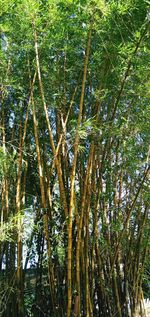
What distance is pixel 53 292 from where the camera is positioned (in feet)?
12.3

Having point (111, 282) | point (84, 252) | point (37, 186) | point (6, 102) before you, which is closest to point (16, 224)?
point (84, 252)

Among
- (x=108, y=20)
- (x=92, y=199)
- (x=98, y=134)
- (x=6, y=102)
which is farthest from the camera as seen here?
(x=6, y=102)

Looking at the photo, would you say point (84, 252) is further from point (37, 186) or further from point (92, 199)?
point (37, 186)

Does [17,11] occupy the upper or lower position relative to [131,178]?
upper

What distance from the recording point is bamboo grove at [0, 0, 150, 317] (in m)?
3.41

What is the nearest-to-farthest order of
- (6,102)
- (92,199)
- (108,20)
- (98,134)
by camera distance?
(108,20)
(98,134)
(92,199)
(6,102)

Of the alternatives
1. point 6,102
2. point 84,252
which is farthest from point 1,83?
point 84,252

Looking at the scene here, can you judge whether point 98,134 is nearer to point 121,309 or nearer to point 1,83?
point 1,83

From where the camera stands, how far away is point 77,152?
10.9 ft

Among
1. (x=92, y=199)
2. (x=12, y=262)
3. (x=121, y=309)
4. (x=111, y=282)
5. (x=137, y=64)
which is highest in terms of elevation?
(x=137, y=64)

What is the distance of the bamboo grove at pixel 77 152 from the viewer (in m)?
3.41

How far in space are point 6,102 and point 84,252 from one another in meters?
2.15

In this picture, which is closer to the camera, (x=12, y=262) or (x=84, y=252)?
(x=84, y=252)

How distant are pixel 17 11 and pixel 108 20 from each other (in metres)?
0.87
